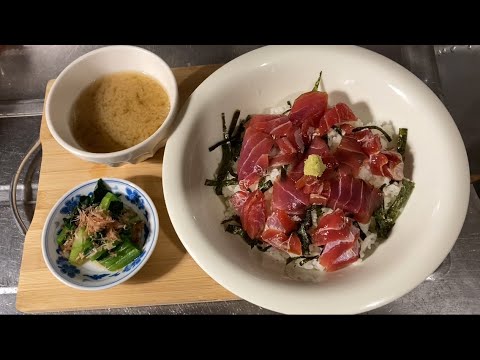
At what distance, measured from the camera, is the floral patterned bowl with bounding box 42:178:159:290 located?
200cm

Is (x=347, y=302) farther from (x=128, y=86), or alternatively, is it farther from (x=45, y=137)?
(x=45, y=137)

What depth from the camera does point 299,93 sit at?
93.7 inches

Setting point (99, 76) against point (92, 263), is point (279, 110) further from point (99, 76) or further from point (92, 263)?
point (92, 263)

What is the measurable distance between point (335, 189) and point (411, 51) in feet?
4.83

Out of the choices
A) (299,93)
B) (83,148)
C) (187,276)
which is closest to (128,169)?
(83,148)

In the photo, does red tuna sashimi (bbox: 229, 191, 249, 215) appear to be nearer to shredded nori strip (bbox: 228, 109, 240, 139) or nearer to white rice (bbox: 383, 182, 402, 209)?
shredded nori strip (bbox: 228, 109, 240, 139)

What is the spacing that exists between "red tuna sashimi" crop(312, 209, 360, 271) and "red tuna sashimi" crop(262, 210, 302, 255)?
0.12 metres

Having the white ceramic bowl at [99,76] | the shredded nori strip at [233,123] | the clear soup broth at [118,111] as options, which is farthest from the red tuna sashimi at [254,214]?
the clear soup broth at [118,111]

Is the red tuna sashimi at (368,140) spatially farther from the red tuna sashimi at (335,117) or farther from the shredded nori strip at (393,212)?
the shredded nori strip at (393,212)

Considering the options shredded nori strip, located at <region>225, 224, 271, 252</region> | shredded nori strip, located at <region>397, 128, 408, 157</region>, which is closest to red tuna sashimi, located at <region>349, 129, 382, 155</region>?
shredded nori strip, located at <region>397, 128, 408, 157</region>

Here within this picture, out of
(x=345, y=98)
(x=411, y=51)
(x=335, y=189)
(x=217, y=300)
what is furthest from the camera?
(x=411, y=51)

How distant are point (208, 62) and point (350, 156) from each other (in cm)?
136

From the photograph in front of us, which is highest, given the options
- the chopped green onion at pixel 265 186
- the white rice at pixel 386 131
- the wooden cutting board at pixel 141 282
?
the white rice at pixel 386 131

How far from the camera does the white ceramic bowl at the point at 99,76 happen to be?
6.81ft
